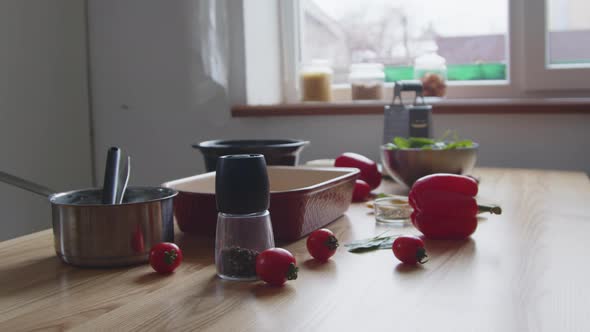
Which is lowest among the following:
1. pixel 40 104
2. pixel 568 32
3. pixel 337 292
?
pixel 337 292

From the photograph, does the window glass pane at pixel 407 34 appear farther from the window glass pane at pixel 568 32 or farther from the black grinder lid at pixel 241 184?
the black grinder lid at pixel 241 184

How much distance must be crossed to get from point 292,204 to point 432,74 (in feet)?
4.63

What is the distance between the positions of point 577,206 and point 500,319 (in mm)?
692

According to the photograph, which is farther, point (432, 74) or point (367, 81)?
point (367, 81)

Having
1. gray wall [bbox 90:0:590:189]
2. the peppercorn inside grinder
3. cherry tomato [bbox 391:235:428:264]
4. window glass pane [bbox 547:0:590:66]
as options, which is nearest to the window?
window glass pane [bbox 547:0:590:66]

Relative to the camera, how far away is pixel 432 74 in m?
2.22

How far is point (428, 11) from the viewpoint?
7.86 feet

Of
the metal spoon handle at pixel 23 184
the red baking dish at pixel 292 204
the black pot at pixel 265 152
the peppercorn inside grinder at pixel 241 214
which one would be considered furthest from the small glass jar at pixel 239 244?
the black pot at pixel 265 152

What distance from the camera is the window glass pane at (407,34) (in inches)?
90.7

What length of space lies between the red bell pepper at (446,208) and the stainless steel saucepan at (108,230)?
37 centimetres

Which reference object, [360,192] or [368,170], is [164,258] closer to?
[360,192]

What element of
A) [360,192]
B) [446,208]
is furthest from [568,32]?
[446,208]

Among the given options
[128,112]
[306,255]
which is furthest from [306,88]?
[306,255]

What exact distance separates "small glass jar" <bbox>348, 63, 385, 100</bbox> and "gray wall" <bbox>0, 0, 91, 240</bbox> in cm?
105
